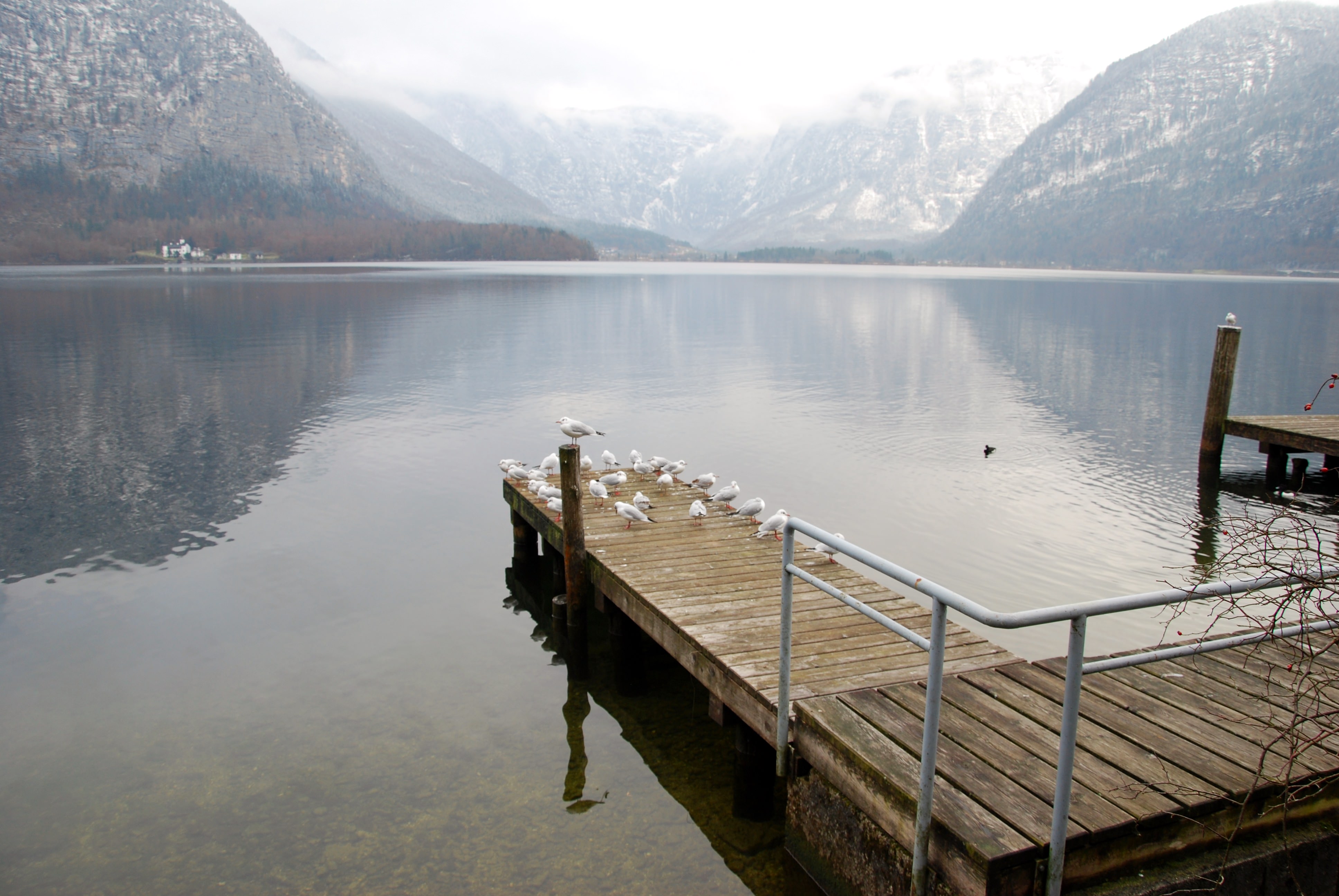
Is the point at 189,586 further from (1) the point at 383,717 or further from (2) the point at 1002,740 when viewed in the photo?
(2) the point at 1002,740

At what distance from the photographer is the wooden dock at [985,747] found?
4465 mm

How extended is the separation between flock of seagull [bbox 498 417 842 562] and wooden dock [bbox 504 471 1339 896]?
2352mm

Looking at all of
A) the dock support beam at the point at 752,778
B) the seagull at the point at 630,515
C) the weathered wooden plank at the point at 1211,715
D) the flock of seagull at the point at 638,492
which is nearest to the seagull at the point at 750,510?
the flock of seagull at the point at 638,492

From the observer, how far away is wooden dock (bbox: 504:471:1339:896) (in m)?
4.46

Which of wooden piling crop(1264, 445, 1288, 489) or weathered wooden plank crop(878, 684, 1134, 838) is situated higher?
weathered wooden plank crop(878, 684, 1134, 838)

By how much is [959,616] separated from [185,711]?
8415mm

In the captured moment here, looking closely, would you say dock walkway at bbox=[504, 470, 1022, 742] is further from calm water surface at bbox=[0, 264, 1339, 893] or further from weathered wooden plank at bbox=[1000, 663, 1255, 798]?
calm water surface at bbox=[0, 264, 1339, 893]

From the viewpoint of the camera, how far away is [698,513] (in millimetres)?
11398

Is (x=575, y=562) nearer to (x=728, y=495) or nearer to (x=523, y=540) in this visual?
(x=728, y=495)

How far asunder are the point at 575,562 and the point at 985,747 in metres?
5.71

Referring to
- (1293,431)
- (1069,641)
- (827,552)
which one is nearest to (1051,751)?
(1069,641)

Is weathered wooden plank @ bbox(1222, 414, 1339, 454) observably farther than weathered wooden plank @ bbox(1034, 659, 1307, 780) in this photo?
Yes

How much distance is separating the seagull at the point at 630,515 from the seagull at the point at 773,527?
1537 mm

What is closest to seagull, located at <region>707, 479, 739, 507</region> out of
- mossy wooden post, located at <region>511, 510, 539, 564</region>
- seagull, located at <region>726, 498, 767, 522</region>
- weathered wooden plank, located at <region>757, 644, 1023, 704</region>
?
seagull, located at <region>726, 498, 767, 522</region>
